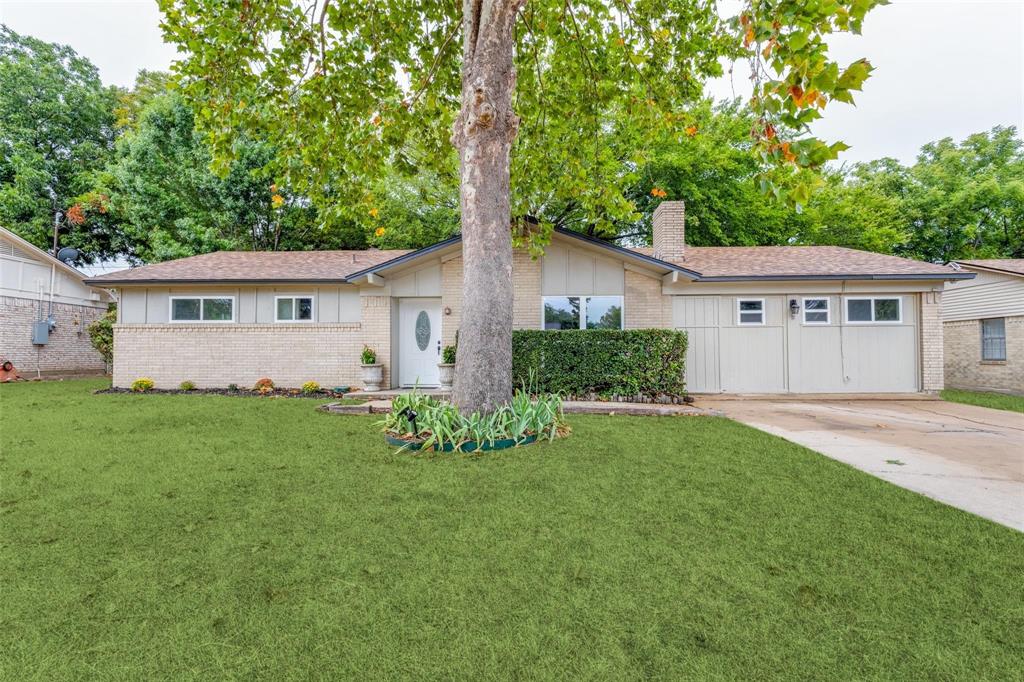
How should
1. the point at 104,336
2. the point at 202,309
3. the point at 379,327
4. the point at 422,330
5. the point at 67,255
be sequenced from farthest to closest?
the point at 67,255 → the point at 104,336 → the point at 202,309 → the point at 422,330 → the point at 379,327

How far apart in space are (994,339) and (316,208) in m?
20.9

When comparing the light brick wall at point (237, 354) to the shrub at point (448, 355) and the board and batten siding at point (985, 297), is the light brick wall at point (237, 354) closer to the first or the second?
the shrub at point (448, 355)

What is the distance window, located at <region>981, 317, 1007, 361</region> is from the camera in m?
12.4

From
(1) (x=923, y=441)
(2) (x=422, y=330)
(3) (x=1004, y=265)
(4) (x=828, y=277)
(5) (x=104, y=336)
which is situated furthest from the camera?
(5) (x=104, y=336)

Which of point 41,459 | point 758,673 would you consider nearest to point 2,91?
point 41,459

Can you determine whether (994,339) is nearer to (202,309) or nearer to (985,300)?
(985,300)

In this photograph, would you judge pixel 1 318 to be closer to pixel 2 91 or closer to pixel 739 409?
pixel 2 91

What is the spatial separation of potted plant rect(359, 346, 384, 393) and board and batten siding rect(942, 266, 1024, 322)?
Answer: 52.7 ft

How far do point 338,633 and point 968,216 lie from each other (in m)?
27.9

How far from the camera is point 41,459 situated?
4582 millimetres

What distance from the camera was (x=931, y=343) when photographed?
33.8 feet

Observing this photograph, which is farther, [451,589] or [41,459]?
[41,459]

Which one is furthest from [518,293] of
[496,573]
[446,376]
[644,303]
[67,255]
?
[67,255]

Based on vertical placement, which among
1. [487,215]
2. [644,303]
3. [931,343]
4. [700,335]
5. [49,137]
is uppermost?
[49,137]
